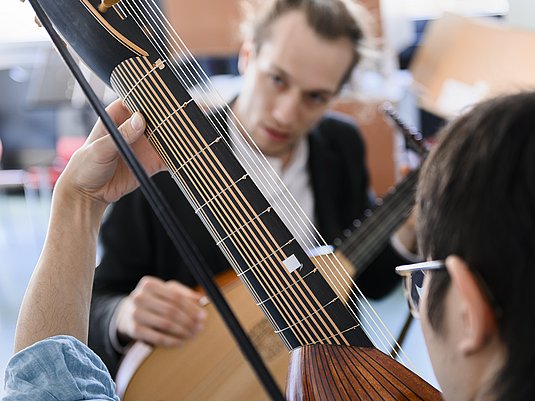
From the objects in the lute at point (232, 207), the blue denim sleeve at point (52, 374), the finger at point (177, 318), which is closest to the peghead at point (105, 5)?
the lute at point (232, 207)

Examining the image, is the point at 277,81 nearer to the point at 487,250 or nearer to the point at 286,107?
the point at 286,107

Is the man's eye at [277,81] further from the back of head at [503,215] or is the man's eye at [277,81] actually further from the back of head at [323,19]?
the back of head at [503,215]

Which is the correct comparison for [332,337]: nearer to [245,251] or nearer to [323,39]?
[245,251]

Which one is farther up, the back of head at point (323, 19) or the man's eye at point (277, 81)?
the back of head at point (323, 19)

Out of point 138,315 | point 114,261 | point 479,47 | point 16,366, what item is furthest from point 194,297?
point 479,47

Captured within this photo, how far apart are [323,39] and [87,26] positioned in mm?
922

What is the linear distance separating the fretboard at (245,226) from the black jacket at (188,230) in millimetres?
702

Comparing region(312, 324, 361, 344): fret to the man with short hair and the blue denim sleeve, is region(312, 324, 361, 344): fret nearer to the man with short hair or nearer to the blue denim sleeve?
the man with short hair

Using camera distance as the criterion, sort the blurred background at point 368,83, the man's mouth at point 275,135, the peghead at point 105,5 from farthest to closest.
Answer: the blurred background at point 368,83
the man's mouth at point 275,135
the peghead at point 105,5

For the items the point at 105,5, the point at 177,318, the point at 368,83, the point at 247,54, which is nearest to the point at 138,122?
the point at 105,5

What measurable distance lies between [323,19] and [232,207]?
96 centimetres

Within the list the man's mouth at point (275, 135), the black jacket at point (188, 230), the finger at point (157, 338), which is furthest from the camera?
the man's mouth at point (275, 135)

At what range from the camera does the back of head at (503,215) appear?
1.60ft

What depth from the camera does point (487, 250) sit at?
1.62 feet
